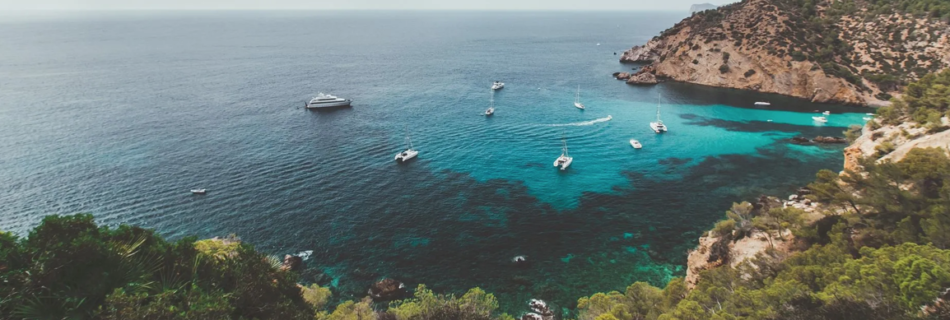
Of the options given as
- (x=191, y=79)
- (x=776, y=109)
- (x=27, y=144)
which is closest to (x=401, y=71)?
(x=191, y=79)

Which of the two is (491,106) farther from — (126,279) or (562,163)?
(126,279)

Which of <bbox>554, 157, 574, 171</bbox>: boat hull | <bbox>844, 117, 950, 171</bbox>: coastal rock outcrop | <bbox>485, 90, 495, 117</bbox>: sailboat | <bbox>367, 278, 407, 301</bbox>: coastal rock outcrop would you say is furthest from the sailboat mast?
<bbox>367, 278, 407, 301</bbox>: coastal rock outcrop

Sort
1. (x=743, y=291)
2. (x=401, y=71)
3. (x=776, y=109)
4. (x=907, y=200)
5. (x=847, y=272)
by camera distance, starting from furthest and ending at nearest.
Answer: (x=401, y=71)
(x=776, y=109)
(x=907, y=200)
(x=743, y=291)
(x=847, y=272)

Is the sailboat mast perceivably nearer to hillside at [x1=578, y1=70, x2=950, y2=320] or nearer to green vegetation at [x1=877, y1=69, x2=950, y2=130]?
hillside at [x1=578, y1=70, x2=950, y2=320]

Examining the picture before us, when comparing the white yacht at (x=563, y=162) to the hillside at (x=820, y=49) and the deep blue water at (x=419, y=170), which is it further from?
the hillside at (x=820, y=49)

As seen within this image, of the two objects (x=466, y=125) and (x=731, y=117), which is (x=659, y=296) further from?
(x=731, y=117)

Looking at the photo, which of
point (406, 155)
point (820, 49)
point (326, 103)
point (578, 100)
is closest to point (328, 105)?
point (326, 103)
